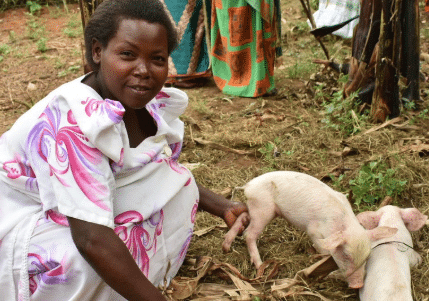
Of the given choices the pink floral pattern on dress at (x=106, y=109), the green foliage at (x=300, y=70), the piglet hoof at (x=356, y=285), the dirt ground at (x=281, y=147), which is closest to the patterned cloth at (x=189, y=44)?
the dirt ground at (x=281, y=147)

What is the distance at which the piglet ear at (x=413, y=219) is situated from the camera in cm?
257

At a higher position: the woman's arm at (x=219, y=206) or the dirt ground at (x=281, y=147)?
the woman's arm at (x=219, y=206)

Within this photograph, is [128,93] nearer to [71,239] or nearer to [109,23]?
[109,23]

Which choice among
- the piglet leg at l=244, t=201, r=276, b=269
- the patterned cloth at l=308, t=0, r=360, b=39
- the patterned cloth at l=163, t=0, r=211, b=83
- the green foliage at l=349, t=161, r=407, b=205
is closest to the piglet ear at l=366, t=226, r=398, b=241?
the piglet leg at l=244, t=201, r=276, b=269

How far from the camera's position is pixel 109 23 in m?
1.78

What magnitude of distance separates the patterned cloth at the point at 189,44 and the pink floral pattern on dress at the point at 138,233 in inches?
141

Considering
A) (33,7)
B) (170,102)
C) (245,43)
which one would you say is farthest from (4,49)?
(170,102)

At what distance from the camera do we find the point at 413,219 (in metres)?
2.57

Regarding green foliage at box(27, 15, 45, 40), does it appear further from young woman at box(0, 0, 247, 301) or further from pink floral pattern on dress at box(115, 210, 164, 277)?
pink floral pattern on dress at box(115, 210, 164, 277)

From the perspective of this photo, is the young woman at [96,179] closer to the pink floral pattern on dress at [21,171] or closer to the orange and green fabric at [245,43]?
the pink floral pattern on dress at [21,171]

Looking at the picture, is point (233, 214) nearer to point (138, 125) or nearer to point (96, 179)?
point (138, 125)

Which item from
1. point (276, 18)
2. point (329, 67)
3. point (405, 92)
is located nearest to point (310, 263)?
point (405, 92)

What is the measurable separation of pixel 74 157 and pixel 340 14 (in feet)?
18.4

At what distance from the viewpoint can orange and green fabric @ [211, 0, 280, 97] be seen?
16.2 ft
